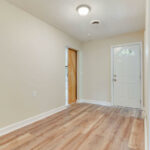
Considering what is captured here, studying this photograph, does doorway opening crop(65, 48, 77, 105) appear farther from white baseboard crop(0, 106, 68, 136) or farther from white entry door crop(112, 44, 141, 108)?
white entry door crop(112, 44, 141, 108)

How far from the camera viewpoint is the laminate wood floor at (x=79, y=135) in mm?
1687

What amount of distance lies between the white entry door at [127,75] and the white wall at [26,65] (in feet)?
6.75

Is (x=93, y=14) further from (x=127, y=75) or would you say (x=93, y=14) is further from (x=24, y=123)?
(x=24, y=123)

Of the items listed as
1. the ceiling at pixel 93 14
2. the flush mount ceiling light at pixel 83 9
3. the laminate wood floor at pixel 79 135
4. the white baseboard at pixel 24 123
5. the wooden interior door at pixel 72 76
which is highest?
the ceiling at pixel 93 14

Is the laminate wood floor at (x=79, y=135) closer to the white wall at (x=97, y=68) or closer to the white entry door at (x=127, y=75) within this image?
the white entry door at (x=127, y=75)

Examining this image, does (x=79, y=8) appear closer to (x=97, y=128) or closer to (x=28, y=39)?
(x=28, y=39)

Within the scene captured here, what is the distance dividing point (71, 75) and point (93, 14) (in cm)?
233

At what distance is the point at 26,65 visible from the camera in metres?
2.45

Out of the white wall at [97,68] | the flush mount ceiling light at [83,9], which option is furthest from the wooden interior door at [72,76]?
the flush mount ceiling light at [83,9]

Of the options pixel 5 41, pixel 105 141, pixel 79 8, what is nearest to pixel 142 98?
pixel 105 141

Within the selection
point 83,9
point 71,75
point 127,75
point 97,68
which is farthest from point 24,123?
point 127,75

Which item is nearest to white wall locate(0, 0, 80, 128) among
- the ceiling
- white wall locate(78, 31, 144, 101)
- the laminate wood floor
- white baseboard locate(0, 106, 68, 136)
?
white baseboard locate(0, 106, 68, 136)

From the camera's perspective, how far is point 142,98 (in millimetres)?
3428

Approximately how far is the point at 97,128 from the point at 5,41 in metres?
2.58
